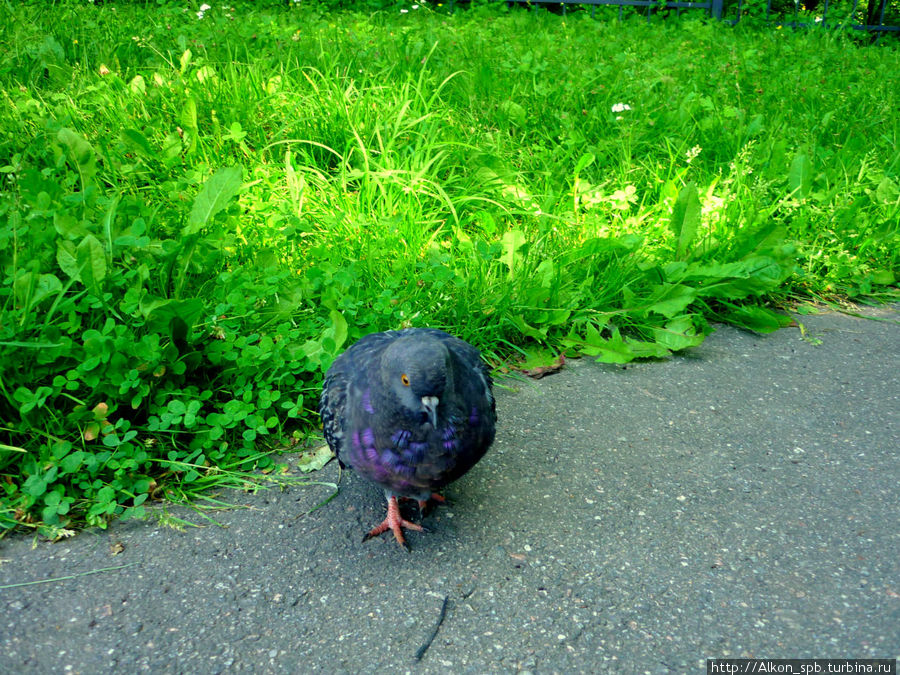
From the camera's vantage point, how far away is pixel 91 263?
266 cm

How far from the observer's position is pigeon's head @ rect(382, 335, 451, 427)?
6.48 feet

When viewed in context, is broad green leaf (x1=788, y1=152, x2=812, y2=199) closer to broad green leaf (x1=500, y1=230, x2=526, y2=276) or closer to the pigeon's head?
broad green leaf (x1=500, y1=230, x2=526, y2=276)

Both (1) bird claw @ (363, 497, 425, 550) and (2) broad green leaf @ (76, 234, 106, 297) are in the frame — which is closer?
(1) bird claw @ (363, 497, 425, 550)

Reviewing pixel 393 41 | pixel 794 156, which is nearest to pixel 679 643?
pixel 794 156

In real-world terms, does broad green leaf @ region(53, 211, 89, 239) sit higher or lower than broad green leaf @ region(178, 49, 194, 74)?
lower

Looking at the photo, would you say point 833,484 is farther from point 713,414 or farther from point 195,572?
point 195,572

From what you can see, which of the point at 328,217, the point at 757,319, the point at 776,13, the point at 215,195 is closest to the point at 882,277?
the point at 757,319

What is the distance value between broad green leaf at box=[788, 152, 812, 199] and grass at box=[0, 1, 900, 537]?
1 centimetres

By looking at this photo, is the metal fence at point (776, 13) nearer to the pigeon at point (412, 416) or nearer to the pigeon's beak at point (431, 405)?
the pigeon at point (412, 416)

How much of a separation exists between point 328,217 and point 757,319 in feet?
7.42

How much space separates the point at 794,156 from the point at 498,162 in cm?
185

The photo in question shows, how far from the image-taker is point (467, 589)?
2189 millimetres

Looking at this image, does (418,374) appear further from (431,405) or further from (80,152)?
(80,152)

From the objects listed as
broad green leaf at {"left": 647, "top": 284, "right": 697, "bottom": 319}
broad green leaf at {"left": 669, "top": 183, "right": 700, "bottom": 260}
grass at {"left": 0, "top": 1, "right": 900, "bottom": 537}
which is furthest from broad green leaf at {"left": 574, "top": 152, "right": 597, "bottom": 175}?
broad green leaf at {"left": 647, "top": 284, "right": 697, "bottom": 319}
